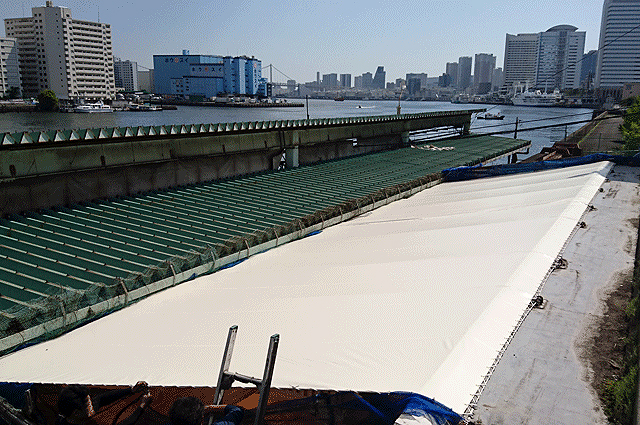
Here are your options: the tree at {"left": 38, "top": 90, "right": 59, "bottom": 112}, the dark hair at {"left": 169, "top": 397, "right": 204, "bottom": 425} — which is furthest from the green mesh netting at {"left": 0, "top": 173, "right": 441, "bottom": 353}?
the tree at {"left": 38, "top": 90, "right": 59, "bottom": 112}

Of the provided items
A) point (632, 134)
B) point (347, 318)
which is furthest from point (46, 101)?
point (347, 318)

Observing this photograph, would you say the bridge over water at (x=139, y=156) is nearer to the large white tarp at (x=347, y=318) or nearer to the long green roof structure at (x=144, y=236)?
the long green roof structure at (x=144, y=236)

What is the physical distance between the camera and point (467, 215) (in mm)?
11906

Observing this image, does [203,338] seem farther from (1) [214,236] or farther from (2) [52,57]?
(2) [52,57]

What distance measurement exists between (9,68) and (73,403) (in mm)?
159300

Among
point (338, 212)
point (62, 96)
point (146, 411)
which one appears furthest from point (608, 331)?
point (62, 96)

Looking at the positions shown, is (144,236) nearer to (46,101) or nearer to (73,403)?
(73,403)

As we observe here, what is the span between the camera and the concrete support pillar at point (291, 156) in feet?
70.9

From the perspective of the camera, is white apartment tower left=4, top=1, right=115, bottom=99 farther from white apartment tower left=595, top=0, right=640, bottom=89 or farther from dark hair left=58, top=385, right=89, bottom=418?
white apartment tower left=595, top=0, right=640, bottom=89

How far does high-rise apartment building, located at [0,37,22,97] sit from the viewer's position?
129 m

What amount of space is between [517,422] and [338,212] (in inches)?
345

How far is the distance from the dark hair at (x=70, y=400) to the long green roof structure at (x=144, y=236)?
2447mm

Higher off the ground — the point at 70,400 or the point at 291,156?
the point at 291,156

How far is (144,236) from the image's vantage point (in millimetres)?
10203
